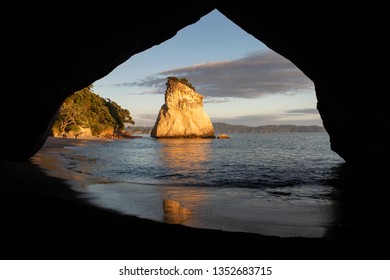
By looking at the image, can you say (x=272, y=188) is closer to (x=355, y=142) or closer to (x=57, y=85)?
(x=355, y=142)

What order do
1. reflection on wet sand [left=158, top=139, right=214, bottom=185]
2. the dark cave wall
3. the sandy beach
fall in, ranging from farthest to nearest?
reflection on wet sand [left=158, top=139, right=214, bottom=185] < the dark cave wall < the sandy beach

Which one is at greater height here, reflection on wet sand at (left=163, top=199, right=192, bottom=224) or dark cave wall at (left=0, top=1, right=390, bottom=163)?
dark cave wall at (left=0, top=1, right=390, bottom=163)

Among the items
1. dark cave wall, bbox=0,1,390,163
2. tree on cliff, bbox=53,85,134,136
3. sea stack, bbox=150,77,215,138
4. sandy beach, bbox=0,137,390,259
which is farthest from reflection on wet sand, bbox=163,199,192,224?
sea stack, bbox=150,77,215,138

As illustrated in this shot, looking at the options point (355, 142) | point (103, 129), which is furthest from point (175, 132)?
point (355, 142)

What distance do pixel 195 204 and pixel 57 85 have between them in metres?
7.03

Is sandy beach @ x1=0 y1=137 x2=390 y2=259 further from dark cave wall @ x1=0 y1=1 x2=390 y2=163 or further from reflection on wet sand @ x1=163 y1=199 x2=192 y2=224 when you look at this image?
dark cave wall @ x1=0 y1=1 x2=390 y2=163

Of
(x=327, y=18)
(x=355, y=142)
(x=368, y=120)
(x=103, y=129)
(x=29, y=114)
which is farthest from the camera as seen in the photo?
(x=103, y=129)

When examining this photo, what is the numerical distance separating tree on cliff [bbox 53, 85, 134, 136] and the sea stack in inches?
468

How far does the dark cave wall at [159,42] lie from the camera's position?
697 cm

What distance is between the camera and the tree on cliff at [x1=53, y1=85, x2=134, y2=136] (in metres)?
55.0

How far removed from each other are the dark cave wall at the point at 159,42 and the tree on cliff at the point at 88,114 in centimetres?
4333

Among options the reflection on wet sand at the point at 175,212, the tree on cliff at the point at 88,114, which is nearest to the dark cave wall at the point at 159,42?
the reflection on wet sand at the point at 175,212

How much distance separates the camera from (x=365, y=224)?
580cm

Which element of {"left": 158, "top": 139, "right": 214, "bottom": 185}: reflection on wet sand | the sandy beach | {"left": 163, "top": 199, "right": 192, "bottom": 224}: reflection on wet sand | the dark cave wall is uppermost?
the dark cave wall
